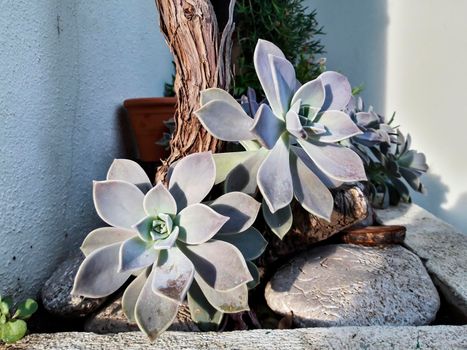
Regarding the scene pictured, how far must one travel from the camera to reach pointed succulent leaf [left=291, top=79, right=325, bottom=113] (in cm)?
58

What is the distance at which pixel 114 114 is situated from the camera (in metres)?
1.05

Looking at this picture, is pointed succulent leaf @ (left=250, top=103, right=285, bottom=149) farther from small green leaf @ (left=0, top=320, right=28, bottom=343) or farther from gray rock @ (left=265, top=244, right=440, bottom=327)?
small green leaf @ (left=0, top=320, right=28, bottom=343)

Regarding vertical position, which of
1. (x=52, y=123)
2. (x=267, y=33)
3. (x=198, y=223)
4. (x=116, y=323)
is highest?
(x=267, y=33)

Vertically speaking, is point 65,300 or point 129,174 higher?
point 129,174

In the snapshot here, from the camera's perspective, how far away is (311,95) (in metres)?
0.59

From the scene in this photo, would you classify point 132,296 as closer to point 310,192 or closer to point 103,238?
point 103,238

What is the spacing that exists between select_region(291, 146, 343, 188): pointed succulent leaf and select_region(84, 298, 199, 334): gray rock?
1.03ft

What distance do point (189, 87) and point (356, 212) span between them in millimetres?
379

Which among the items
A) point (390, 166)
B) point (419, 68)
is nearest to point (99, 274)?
point (390, 166)

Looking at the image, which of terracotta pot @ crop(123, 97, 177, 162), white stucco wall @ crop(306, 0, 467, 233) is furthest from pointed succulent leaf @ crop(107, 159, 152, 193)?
white stucco wall @ crop(306, 0, 467, 233)

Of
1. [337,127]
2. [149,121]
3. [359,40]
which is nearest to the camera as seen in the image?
[337,127]

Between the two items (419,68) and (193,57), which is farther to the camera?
(419,68)

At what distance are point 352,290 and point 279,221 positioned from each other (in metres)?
0.20

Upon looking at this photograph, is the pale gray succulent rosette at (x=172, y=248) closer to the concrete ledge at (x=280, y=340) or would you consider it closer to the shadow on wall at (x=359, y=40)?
the concrete ledge at (x=280, y=340)
